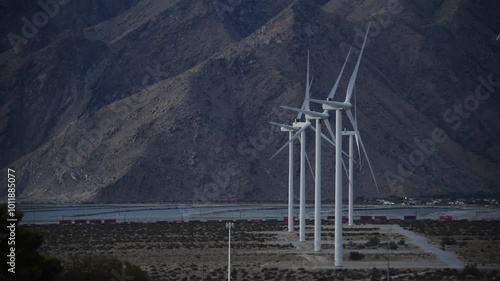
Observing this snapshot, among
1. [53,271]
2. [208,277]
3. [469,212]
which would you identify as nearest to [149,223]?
[469,212]

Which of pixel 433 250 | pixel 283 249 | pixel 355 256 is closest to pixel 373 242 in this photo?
pixel 433 250

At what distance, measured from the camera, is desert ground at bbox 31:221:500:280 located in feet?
236

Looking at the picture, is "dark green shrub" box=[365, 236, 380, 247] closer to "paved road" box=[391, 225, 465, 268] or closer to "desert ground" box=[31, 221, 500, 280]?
"desert ground" box=[31, 221, 500, 280]

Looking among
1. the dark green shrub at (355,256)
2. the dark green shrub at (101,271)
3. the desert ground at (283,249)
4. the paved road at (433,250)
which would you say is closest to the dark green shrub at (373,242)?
the desert ground at (283,249)

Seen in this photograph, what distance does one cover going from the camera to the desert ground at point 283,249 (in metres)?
72.1

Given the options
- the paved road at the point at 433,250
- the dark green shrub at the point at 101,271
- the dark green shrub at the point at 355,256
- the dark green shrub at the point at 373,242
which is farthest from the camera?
the dark green shrub at the point at 373,242

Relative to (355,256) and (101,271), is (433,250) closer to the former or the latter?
(355,256)

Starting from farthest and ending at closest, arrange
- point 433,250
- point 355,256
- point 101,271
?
point 433,250 → point 355,256 → point 101,271

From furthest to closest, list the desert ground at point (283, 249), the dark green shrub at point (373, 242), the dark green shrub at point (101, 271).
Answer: the dark green shrub at point (373, 242), the desert ground at point (283, 249), the dark green shrub at point (101, 271)

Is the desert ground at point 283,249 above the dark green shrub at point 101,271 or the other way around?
the other way around

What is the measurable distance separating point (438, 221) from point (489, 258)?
48318 mm

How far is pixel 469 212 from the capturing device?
509 ft

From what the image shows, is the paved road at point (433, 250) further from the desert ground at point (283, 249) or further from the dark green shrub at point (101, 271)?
the dark green shrub at point (101, 271)

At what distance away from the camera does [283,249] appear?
9131cm
